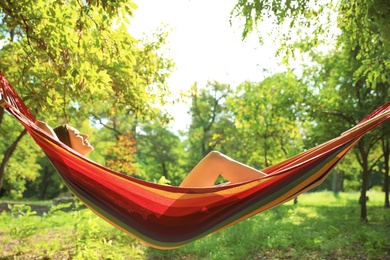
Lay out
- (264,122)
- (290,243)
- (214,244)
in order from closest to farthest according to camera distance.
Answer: (290,243) → (214,244) → (264,122)

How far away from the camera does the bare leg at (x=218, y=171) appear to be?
6.74 feet

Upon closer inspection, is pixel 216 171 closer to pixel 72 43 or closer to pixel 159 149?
pixel 72 43

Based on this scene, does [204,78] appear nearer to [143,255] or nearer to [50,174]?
[50,174]

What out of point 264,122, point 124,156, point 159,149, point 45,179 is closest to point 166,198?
point 264,122

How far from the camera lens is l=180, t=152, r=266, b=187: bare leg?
205 cm

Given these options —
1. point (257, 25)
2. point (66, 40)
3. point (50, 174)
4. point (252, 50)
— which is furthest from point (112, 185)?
point (50, 174)

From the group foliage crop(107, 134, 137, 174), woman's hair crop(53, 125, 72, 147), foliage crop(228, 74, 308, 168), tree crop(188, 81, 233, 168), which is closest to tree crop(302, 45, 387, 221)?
foliage crop(228, 74, 308, 168)

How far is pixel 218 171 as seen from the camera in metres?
2.16

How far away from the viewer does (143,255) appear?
425 cm

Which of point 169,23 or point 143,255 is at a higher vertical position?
point 169,23

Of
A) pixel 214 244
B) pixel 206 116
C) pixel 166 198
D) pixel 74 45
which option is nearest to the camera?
pixel 166 198

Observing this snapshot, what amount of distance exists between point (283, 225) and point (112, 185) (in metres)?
3.84

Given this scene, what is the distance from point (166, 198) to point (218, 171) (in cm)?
32

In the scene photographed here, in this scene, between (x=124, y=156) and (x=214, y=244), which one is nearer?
(x=214, y=244)
